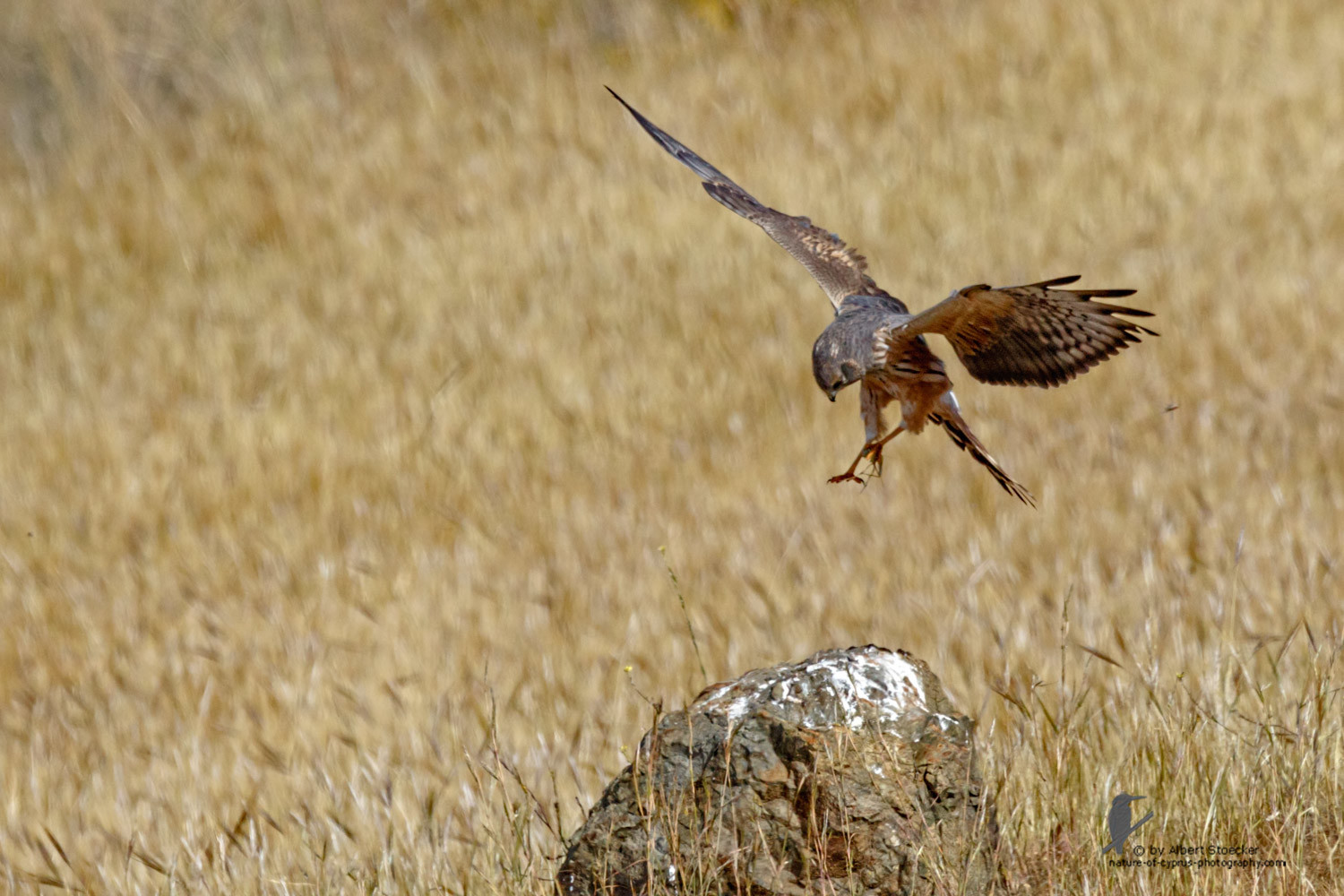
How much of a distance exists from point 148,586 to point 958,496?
329 centimetres

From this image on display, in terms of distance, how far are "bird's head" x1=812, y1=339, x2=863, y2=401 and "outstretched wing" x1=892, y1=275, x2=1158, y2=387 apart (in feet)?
0.43

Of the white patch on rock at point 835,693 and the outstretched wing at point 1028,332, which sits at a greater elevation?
the outstretched wing at point 1028,332

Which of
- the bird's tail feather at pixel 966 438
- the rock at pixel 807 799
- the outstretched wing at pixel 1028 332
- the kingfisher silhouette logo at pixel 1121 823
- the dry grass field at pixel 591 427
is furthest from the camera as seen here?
the dry grass field at pixel 591 427

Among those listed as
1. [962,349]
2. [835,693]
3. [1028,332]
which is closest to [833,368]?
[962,349]

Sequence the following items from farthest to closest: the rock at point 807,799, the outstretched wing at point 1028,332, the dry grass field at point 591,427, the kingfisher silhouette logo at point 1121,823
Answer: the dry grass field at point 591,427, the kingfisher silhouette logo at point 1121,823, the outstretched wing at point 1028,332, the rock at point 807,799

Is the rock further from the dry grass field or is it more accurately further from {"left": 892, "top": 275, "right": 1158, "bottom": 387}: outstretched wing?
{"left": 892, "top": 275, "right": 1158, "bottom": 387}: outstretched wing

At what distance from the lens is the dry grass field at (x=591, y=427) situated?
444cm

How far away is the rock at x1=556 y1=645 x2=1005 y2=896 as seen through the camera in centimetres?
306

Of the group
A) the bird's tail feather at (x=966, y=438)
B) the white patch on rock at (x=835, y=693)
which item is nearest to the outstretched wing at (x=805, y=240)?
the bird's tail feather at (x=966, y=438)

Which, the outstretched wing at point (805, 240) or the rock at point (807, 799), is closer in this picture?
the rock at point (807, 799)

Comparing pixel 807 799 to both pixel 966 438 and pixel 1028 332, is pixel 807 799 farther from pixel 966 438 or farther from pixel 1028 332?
pixel 1028 332

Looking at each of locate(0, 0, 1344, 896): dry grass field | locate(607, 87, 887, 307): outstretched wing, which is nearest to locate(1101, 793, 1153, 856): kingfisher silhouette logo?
locate(0, 0, 1344, 896): dry grass field

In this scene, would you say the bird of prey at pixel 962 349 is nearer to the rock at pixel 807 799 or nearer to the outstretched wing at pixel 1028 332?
the outstretched wing at pixel 1028 332

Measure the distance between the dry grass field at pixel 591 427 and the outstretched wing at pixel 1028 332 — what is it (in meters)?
0.57
